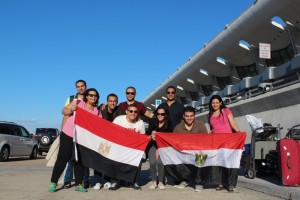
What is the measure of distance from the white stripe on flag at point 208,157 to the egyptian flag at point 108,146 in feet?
1.72

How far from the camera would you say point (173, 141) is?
8.56 m

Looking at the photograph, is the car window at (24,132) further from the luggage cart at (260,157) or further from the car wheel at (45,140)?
the luggage cart at (260,157)

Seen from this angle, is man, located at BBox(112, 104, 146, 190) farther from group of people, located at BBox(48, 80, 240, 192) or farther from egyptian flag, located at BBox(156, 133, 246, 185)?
egyptian flag, located at BBox(156, 133, 246, 185)

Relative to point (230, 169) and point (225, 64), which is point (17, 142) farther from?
point (225, 64)

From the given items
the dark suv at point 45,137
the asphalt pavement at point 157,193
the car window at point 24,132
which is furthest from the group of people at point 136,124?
the dark suv at point 45,137

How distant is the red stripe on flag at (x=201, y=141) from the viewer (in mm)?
8477

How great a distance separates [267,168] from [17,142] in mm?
14177

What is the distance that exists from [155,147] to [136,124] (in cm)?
66

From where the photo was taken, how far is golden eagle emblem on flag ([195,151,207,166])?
27.8 ft

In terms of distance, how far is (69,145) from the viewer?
7730mm

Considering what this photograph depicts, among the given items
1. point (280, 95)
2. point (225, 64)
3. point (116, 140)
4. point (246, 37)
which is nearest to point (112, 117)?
point (116, 140)

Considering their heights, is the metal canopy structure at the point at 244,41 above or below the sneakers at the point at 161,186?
above

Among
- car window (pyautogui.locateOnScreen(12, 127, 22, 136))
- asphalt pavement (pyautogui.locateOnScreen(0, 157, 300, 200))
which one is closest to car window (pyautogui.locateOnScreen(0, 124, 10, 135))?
car window (pyautogui.locateOnScreen(12, 127, 22, 136))

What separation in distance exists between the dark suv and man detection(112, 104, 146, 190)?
69.9ft
